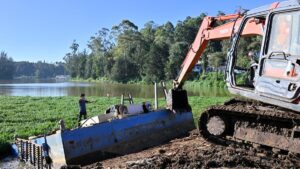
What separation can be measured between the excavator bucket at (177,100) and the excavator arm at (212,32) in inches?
7.2

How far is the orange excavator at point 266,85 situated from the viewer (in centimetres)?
709

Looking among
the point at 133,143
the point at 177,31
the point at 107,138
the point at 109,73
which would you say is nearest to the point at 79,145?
the point at 107,138


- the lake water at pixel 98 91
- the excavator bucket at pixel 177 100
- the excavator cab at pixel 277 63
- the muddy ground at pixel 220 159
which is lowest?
the lake water at pixel 98 91

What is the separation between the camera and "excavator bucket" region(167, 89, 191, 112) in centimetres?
1187

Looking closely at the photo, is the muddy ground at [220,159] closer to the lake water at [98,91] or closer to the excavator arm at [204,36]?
the excavator arm at [204,36]

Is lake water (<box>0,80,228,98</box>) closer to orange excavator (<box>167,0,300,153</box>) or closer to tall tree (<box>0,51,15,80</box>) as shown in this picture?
orange excavator (<box>167,0,300,153</box>)

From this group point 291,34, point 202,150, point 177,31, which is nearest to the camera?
point 291,34

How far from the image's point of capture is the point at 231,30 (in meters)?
9.80

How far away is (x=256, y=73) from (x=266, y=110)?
0.77 m

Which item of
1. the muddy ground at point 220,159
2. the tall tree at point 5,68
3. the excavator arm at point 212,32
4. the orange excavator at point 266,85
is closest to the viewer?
the orange excavator at point 266,85

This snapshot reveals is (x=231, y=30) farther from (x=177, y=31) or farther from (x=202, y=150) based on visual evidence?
(x=177, y=31)

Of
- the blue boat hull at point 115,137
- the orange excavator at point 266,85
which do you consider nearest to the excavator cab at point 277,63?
the orange excavator at point 266,85

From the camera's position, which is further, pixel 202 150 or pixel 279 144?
pixel 202 150

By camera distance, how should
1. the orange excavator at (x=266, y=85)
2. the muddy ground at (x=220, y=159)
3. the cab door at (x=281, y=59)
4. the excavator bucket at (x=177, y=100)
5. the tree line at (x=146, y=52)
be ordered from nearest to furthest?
the cab door at (x=281, y=59), the orange excavator at (x=266, y=85), the muddy ground at (x=220, y=159), the excavator bucket at (x=177, y=100), the tree line at (x=146, y=52)
